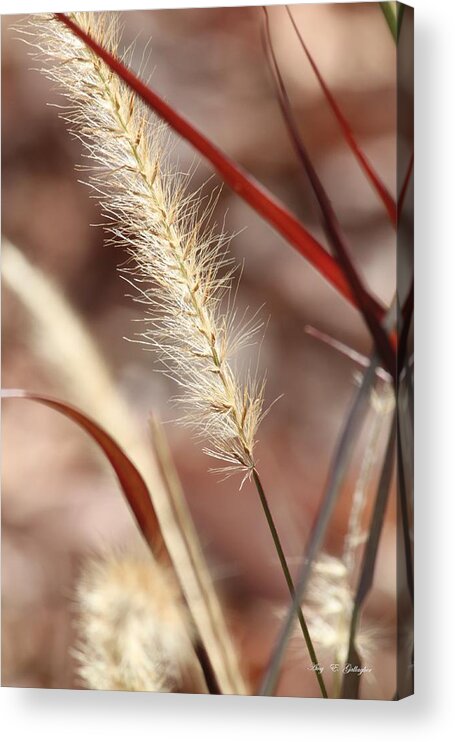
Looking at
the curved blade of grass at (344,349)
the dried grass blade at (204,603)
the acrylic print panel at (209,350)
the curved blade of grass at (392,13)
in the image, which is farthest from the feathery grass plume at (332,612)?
the curved blade of grass at (392,13)

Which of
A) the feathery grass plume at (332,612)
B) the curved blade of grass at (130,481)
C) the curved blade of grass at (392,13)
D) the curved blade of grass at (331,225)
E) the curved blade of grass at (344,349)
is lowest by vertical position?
the feathery grass plume at (332,612)

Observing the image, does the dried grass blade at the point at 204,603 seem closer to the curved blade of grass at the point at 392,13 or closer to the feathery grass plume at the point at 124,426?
the feathery grass plume at the point at 124,426

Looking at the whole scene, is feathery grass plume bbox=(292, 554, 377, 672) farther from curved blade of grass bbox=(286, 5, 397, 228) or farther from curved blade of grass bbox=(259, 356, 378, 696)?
curved blade of grass bbox=(286, 5, 397, 228)

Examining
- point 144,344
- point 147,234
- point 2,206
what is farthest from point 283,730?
point 2,206

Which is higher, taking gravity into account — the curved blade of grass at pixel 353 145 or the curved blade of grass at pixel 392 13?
the curved blade of grass at pixel 392 13

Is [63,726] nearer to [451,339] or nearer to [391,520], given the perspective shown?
[391,520]

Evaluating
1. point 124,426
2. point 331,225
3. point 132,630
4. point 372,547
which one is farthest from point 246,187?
point 132,630

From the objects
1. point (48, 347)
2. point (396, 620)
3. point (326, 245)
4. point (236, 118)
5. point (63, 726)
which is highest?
point (236, 118)
